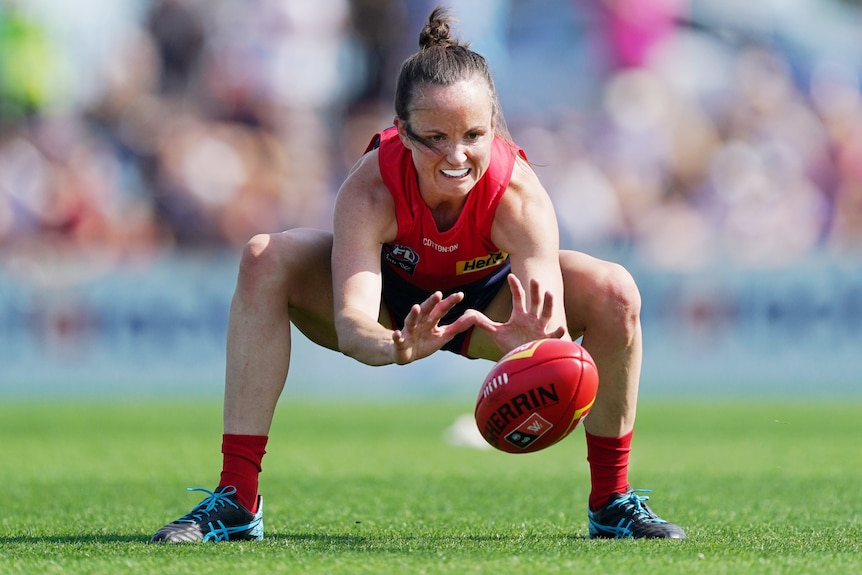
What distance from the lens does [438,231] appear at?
4.27m

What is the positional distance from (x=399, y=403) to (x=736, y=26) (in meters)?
6.93

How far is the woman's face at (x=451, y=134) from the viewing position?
3.98 m

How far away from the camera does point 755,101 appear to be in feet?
50.3

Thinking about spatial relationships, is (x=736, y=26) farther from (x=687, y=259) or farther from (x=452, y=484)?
(x=452, y=484)

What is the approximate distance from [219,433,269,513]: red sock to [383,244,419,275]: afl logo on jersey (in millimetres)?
755

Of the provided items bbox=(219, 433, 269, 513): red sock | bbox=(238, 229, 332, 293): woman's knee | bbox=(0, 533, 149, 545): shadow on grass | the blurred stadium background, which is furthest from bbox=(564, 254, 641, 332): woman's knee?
the blurred stadium background

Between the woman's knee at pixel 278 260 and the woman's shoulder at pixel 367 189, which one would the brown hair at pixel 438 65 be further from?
the woman's knee at pixel 278 260

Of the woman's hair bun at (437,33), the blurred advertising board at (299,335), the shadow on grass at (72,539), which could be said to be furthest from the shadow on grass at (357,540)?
the blurred advertising board at (299,335)

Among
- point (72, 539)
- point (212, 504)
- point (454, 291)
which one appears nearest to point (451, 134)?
point (454, 291)

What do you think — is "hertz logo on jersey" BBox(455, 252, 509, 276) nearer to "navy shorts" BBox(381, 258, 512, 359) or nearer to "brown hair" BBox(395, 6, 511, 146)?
"navy shorts" BBox(381, 258, 512, 359)

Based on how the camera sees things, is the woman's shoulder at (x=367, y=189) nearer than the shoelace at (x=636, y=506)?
Yes

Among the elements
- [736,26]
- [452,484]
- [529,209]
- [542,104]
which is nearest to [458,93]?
[529,209]

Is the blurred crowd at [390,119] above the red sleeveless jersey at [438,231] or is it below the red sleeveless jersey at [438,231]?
above

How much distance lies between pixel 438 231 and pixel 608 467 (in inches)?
40.3
